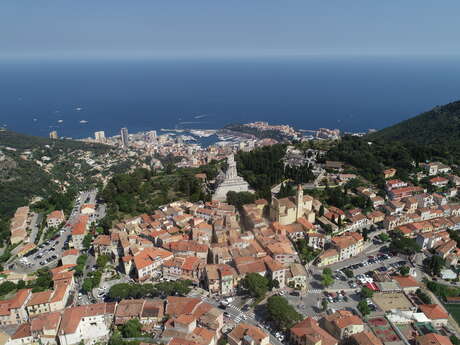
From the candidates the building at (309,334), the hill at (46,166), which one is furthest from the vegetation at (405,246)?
the hill at (46,166)

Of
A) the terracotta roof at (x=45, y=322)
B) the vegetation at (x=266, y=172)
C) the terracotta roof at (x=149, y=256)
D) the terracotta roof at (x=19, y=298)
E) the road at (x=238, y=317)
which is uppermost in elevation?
the vegetation at (x=266, y=172)

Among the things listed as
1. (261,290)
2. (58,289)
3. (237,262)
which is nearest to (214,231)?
(237,262)

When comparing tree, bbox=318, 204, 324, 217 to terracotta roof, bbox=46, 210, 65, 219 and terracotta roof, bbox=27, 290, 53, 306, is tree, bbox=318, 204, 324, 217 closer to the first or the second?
terracotta roof, bbox=27, 290, 53, 306

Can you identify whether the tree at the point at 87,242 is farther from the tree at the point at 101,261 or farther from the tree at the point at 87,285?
the tree at the point at 87,285

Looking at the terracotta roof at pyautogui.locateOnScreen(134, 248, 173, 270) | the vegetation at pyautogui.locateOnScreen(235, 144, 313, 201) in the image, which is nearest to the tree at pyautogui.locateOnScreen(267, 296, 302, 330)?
the terracotta roof at pyautogui.locateOnScreen(134, 248, 173, 270)

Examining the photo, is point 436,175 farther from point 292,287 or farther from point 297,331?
point 297,331
